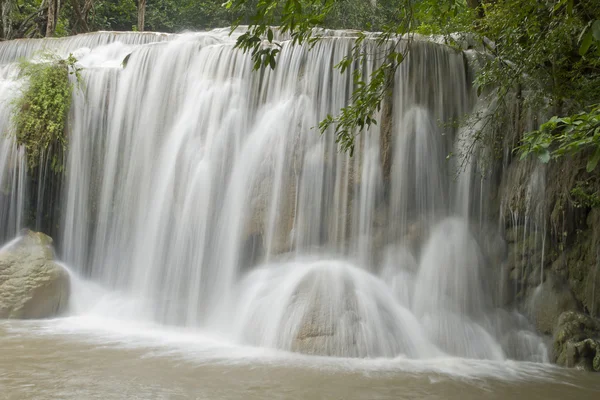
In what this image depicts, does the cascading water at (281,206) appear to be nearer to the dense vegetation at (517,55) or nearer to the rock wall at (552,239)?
A: the rock wall at (552,239)

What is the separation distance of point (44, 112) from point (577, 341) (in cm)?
986

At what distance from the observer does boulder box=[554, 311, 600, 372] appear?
706 centimetres

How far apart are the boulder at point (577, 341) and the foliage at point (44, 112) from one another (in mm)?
8989

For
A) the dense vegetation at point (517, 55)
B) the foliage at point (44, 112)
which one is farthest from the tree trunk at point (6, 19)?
the dense vegetation at point (517, 55)

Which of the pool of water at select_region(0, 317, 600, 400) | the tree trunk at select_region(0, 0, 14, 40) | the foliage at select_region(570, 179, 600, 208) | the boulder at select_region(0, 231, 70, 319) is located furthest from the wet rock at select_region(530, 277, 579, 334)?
the tree trunk at select_region(0, 0, 14, 40)

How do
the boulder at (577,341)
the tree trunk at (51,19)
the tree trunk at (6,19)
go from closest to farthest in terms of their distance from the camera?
the boulder at (577,341) → the tree trunk at (51,19) → the tree trunk at (6,19)

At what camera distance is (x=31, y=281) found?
364 inches

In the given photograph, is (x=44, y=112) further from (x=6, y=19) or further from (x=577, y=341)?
(x=6, y=19)

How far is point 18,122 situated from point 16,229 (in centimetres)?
→ 206

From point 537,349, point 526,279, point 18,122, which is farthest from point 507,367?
point 18,122

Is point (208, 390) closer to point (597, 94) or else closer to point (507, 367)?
point (507, 367)

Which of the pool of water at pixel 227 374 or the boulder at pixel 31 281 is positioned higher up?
the boulder at pixel 31 281

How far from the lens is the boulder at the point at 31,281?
895 cm

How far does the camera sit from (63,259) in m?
10.8
